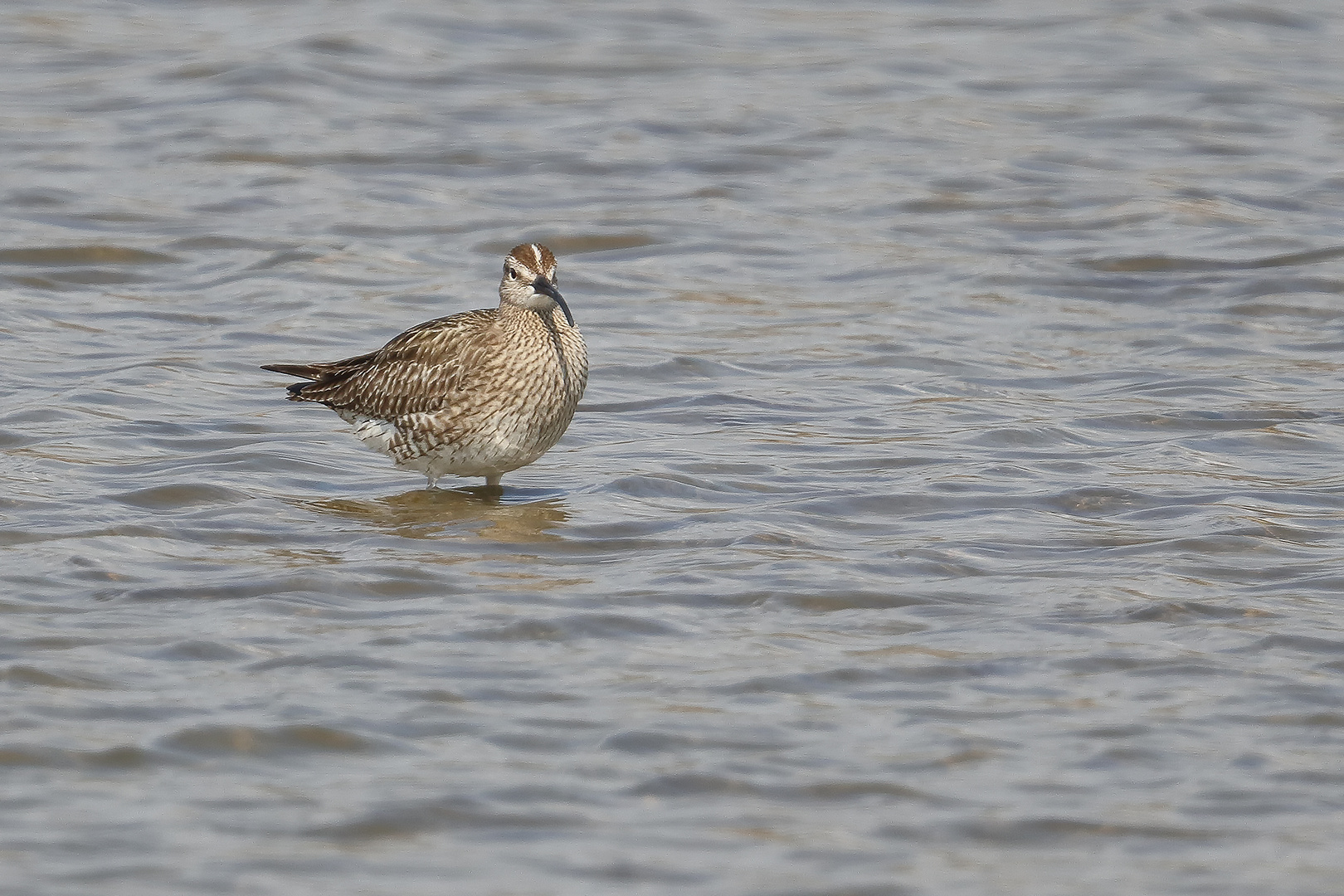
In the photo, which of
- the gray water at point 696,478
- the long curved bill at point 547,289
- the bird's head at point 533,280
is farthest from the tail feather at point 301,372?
the long curved bill at point 547,289

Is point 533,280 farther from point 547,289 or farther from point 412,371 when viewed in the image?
point 412,371

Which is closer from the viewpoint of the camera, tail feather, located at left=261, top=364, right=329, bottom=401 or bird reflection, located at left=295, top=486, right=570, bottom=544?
bird reflection, located at left=295, top=486, right=570, bottom=544

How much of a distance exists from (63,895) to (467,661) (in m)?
2.17

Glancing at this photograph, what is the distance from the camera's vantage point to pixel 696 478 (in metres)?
10.4

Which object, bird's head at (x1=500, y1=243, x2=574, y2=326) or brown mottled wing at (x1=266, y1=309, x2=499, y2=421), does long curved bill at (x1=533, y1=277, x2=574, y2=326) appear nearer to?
bird's head at (x1=500, y1=243, x2=574, y2=326)

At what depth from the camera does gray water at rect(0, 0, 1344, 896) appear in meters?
6.33

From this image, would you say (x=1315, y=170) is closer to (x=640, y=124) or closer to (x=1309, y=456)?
(x=640, y=124)

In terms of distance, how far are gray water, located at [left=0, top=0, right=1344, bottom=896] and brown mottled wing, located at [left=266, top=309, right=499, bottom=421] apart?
1.48 ft

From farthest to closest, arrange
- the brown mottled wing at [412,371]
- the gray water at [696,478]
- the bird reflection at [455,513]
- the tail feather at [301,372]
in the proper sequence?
the tail feather at [301,372] < the brown mottled wing at [412,371] < the bird reflection at [455,513] < the gray water at [696,478]

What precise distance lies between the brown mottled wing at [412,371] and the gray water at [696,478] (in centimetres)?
45

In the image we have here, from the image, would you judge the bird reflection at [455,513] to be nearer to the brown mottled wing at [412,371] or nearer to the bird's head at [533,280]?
the brown mottled wing at [412,371]

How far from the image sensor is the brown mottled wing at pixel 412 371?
1012cm

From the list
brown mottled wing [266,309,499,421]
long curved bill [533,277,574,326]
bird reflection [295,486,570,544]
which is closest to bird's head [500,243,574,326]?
long curved bill [533,277,574,326]

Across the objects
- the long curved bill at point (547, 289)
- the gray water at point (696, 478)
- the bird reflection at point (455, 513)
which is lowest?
the bird reflection at point (455, 513)
